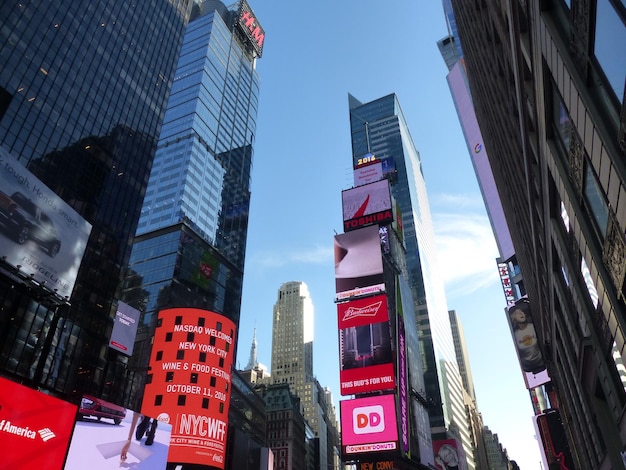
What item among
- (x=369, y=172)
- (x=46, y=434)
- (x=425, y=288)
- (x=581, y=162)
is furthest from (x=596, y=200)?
(x=425, y=288)

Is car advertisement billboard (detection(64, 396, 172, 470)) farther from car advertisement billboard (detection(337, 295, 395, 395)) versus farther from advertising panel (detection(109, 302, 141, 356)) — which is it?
car advertisement billboard (detection(337, 295, 395, 395))

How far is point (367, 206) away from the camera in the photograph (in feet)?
291

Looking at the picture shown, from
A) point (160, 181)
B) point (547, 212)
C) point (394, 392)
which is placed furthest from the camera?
point (160, 181)

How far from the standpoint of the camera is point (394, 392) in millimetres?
65250

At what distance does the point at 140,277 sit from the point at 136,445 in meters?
46.1

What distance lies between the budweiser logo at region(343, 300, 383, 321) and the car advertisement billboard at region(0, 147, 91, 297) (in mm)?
40391

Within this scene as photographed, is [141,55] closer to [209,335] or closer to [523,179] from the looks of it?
[209,335]

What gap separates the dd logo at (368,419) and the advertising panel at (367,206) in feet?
113

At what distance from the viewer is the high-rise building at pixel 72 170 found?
130ft

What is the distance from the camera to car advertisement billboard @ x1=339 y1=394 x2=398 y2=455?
195 ft

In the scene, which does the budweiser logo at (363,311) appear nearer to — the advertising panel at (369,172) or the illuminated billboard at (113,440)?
the advertising panel at (369,172)

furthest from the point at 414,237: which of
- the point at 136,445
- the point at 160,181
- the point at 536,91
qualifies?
the point at 536,91

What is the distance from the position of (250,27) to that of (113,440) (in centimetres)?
13578

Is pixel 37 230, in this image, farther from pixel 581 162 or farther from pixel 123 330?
pixel 581 162
